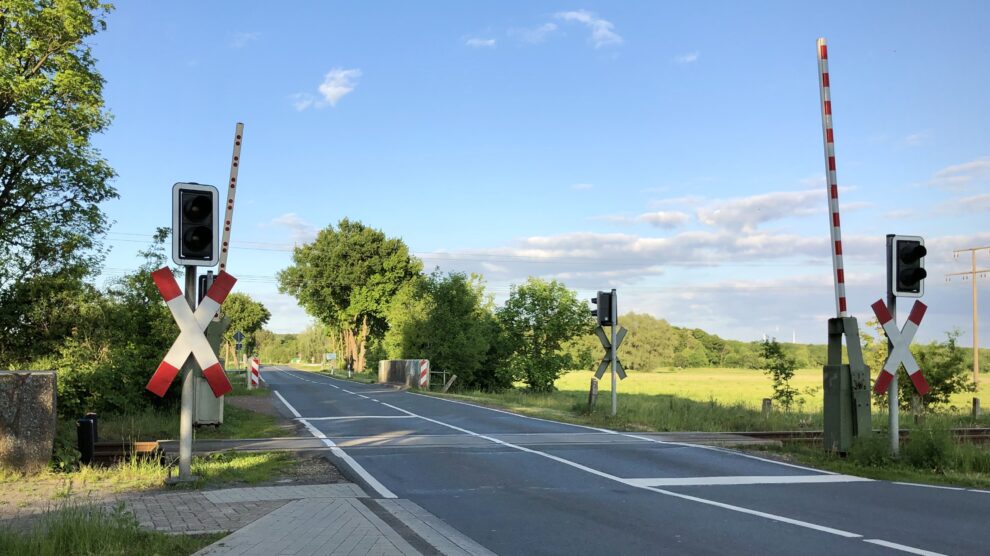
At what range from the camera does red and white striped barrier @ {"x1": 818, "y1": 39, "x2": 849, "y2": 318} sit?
11.6m

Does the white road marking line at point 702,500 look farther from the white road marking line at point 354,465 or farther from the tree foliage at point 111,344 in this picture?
the tree foliage at point 111,344

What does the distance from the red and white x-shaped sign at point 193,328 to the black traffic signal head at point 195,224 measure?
271 mm

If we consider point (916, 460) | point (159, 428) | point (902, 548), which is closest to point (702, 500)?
point (902, 548)

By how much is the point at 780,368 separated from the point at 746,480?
712 inches

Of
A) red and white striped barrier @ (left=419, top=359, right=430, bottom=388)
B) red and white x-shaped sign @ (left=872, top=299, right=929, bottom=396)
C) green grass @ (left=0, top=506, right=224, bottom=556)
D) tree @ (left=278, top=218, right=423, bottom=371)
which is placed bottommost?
red and white striped barrier @ (left=419, top=359, right=430, bottom=388)

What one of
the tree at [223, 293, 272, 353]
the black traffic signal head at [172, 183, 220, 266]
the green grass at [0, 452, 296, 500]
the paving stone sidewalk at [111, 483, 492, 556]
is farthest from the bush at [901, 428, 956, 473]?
the tree at [223, 293, 272, 353]

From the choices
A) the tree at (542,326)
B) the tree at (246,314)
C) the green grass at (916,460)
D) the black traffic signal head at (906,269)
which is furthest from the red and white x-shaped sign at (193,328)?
the tree at (246,314)

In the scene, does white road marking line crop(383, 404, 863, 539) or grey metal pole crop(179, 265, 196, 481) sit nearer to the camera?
white road marking line crop(383, 404, 863, 539)

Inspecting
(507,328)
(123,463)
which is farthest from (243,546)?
(507,328)

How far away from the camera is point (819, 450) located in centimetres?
1222

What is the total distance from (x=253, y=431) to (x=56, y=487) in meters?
7.81

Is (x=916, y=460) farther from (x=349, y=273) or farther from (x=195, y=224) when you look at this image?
(x=349, y=273)

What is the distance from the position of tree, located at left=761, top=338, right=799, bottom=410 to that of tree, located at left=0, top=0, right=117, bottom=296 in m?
22.6

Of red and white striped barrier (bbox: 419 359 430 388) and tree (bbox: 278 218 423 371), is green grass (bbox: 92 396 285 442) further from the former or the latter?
tree (bbox: 278 218 423 371)
